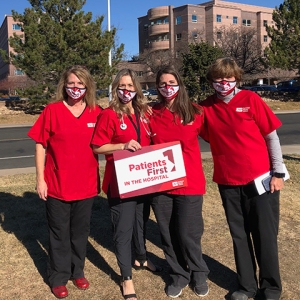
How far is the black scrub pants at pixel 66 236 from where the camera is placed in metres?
3.50

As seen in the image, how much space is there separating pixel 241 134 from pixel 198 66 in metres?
18.8

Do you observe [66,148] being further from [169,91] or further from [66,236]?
[169,91]

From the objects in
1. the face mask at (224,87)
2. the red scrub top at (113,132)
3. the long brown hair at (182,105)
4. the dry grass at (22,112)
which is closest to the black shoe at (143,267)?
the red scrub top at (113,132)

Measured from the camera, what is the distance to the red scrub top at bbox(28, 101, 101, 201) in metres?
3.36

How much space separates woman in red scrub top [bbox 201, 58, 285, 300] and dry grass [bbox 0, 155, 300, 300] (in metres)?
0.37

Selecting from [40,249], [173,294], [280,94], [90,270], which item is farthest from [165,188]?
[280,94]

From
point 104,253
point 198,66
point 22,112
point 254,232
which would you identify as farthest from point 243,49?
point 254,232

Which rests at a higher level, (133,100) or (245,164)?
(133,100)

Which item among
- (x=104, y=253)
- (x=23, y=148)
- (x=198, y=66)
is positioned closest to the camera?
(x=104, y=253)

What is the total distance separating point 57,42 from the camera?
77.9ft

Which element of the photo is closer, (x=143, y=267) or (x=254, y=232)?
(x=254, y=232)

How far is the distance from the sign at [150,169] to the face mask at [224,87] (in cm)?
54

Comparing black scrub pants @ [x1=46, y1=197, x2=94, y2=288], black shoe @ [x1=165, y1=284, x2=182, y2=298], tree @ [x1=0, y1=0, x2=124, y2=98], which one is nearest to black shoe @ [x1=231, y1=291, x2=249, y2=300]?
black shoe @ [x1=165, y1=284, x2=182, y2=298]

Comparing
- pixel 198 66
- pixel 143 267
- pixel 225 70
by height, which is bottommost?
pixel 143 267
